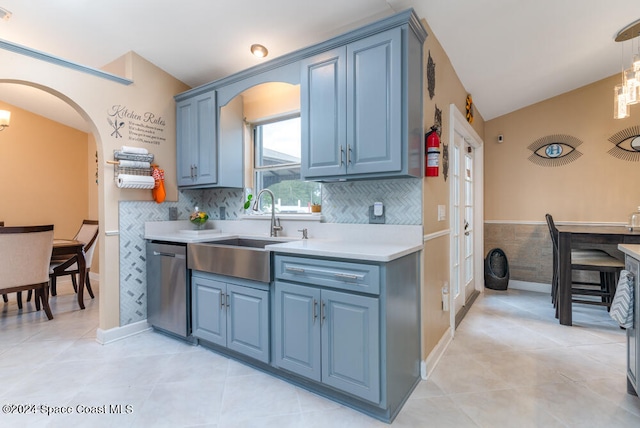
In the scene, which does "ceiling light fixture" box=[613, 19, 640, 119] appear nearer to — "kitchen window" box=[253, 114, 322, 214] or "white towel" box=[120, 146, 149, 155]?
"kitchen window" box=[253, 114, 322, 214]

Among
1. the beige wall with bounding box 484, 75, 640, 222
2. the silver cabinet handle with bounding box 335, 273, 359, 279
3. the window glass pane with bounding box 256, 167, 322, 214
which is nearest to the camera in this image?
the silver cabinet handle with bounding box 335, 273, 359, 279

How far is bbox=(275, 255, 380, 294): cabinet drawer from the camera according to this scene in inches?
65.4

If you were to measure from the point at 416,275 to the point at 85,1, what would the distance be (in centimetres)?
314

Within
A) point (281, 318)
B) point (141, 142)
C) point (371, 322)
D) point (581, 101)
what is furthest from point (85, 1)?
point (581, 101)

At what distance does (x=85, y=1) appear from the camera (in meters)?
2.33

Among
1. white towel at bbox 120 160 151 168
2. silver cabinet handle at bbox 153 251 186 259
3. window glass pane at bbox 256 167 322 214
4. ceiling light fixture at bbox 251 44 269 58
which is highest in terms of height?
ceiling light fixture at bbox 251 44 269 58

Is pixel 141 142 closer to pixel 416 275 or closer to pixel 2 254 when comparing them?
pixel 2 254

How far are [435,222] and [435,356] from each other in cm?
100

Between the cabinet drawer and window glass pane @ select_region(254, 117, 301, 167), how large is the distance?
135 cm

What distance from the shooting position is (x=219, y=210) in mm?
3404

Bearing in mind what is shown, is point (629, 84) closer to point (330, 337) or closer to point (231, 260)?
point (330, 337)

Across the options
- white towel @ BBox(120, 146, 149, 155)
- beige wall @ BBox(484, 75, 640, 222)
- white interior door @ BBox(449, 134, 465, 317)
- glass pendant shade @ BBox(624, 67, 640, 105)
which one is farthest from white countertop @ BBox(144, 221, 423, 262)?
beige wall @ BBox(484, 75, 640, 222)

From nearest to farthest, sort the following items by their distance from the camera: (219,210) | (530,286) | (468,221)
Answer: (219,210)
(468,221)
(530,286)

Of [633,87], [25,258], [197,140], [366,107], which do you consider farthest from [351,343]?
[25,258]
